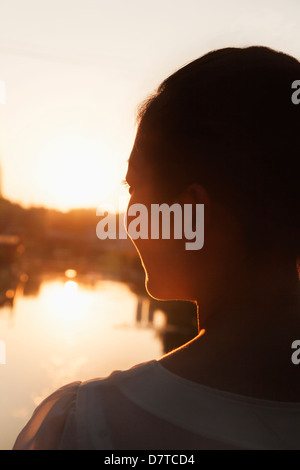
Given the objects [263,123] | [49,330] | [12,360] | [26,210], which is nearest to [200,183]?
[263,123]

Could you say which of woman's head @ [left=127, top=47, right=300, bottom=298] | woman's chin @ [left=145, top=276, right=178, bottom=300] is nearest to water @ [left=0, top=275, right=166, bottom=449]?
woman's chin @ [left=145, top=276, right=178, bottom=300]

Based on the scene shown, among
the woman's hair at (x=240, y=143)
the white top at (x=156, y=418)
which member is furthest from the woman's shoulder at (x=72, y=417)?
the woman's hair at (x=240, y=143)

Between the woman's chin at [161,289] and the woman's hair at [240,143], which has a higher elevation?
the woman's hair at [240,143]

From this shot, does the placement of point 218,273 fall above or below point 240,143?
below

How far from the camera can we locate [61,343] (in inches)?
703

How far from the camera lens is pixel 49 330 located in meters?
20.1

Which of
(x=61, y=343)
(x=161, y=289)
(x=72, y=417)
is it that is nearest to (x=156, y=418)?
(x=72, y=417)

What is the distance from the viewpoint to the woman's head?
0.87m

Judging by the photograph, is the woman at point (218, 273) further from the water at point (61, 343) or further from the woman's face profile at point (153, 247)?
the water at point (61, 343)

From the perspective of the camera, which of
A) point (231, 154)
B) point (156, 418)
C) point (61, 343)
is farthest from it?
point (61, 343)

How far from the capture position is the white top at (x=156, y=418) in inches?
29.9

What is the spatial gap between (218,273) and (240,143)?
203 millimetres

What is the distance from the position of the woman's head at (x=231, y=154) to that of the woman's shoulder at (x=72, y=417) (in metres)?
0.23

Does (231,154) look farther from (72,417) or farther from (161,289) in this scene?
(72,417)
